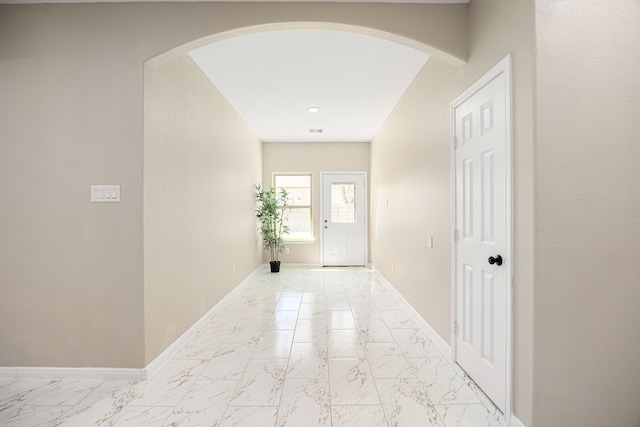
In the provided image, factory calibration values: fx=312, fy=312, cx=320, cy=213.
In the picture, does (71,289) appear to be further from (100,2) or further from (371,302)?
(371,302)

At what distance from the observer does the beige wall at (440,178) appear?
163cm

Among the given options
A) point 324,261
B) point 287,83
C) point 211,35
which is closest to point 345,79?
point 287,83

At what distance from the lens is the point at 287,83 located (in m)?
3.66

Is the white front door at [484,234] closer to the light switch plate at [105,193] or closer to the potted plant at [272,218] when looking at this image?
the light switch plate at [105,193]

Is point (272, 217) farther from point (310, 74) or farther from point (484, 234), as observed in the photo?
point (484, 234)

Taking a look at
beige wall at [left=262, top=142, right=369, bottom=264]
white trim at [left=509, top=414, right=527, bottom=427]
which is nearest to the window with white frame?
beige wall at [left=262, top=142, right=369, bottom=264]

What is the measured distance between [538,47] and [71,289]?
129 inches

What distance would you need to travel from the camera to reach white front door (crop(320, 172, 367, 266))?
678 cm

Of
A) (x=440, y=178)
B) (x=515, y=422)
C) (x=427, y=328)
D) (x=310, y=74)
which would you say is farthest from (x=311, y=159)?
(x=515, y=422)

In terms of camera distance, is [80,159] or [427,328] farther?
[427,328]

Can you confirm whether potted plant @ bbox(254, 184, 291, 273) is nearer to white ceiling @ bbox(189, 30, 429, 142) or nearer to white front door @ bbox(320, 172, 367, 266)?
white front door @ bbox(320, 172, 367, 266)

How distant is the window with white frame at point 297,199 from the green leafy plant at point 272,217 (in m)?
0.20

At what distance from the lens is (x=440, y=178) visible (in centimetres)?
279

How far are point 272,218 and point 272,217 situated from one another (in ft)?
0.10
